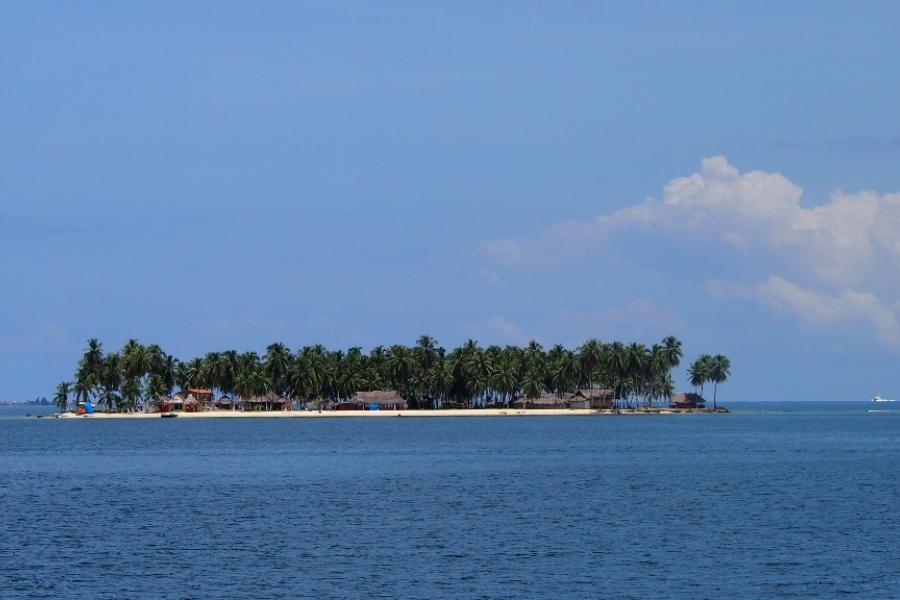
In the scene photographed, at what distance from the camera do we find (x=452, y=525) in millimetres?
62688

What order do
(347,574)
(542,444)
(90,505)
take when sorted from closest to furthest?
(347,574) → (90,505) → (542,444)

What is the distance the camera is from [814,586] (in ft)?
149

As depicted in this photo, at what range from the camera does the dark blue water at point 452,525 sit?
46750 millimetres

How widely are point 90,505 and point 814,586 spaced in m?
44.7

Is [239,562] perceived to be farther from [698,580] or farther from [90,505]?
[90,505]

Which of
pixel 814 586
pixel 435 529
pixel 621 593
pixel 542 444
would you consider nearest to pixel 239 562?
pixel 435 529

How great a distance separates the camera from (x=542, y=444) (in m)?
141

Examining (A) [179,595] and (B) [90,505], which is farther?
(B) [90,505]

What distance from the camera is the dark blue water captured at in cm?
4675

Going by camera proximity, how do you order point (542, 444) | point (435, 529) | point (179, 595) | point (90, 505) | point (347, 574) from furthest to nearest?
point (542, 444)
point (90, 505)
point (435, 529)
point (347, 574)
point (179, 595)

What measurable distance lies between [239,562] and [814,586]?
75.5 feet

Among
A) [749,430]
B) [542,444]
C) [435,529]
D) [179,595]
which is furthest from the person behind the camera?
[749,430]

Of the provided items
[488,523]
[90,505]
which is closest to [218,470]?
[90,505]

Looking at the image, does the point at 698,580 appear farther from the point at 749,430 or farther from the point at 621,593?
the point at 749,430
